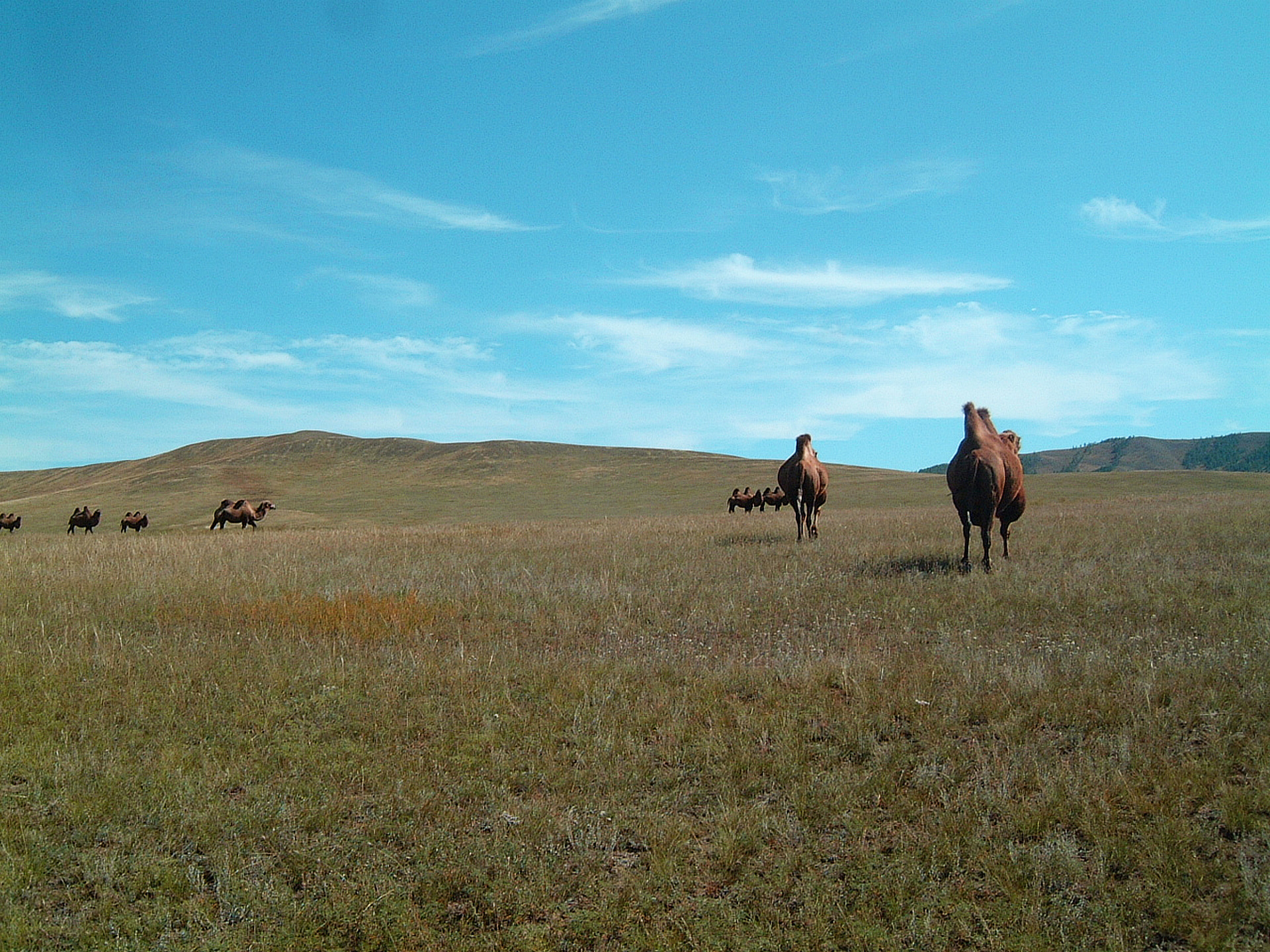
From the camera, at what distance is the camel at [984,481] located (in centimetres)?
1276

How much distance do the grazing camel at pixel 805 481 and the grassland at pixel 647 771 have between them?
881 cm

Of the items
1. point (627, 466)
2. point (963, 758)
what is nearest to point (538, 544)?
point (963, 758)

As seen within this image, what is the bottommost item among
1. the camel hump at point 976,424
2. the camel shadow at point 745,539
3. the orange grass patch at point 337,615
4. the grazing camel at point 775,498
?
the orange grass patch at point 337,615

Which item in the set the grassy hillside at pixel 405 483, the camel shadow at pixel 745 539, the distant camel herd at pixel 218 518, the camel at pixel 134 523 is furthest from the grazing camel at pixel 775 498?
the camel at pixel 134 523

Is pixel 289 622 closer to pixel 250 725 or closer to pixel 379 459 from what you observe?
pixel 250 725

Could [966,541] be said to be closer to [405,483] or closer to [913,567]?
[913,567]

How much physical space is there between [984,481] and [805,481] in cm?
683

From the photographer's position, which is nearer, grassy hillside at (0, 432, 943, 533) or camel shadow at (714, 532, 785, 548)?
camel shadow at (714, 532, 785, 548)

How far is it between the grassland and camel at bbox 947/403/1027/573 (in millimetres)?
2351

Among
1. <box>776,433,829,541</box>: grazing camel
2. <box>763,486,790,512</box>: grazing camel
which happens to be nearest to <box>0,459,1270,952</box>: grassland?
<box>776,433,829,541</box>: grazing camel

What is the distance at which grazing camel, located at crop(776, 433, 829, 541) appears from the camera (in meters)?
19.5

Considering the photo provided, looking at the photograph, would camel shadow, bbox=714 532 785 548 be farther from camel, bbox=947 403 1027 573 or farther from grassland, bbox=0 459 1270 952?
grassland, bbox=0 459 1270 952

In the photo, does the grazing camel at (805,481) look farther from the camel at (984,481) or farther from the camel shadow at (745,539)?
the camel at (984,481)

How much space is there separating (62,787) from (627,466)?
292 feet
